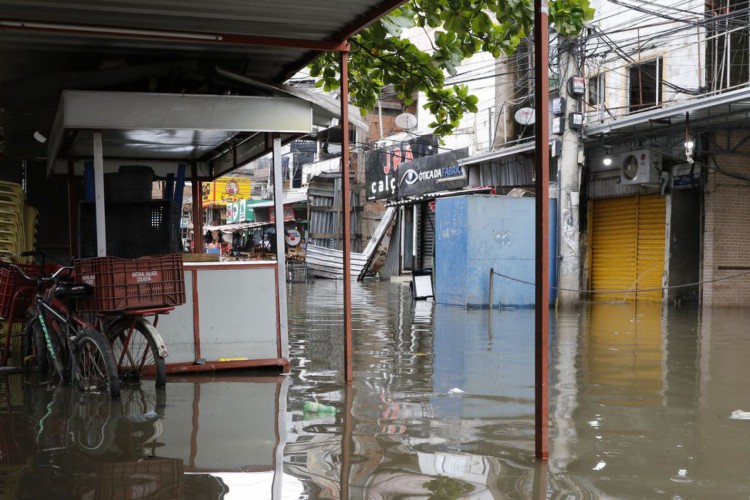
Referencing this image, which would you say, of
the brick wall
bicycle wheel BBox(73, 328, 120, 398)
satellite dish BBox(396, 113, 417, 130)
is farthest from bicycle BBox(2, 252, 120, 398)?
satellite dish BBox(396, 113, 417, 130)

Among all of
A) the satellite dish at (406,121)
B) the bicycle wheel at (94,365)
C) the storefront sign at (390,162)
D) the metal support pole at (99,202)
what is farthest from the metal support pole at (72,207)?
the storefront sign at (390,162)

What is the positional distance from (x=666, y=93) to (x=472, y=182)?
7.38 m

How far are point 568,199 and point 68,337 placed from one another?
40.9 feet

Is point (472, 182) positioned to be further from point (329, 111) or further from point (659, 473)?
point (659, 473)

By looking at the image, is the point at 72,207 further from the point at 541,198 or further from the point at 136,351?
the point at 541,198

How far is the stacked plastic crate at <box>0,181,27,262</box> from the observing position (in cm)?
939

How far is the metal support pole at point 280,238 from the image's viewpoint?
7.97 metres

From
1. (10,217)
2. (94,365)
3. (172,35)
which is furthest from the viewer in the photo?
(10,217)

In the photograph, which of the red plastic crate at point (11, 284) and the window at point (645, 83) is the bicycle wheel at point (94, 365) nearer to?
the red plastic crate at point (11, 284)

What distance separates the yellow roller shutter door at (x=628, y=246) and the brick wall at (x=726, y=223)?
4.54ft

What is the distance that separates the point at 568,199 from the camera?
17250mm

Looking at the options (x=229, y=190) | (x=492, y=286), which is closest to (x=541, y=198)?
(x=492, y=286)

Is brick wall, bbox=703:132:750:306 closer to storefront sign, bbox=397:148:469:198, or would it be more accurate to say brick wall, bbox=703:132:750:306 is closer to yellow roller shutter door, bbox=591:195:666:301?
yellow roller shutter door, bbox=591:195:666:301

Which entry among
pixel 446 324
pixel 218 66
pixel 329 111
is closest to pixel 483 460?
pixel 329 111
